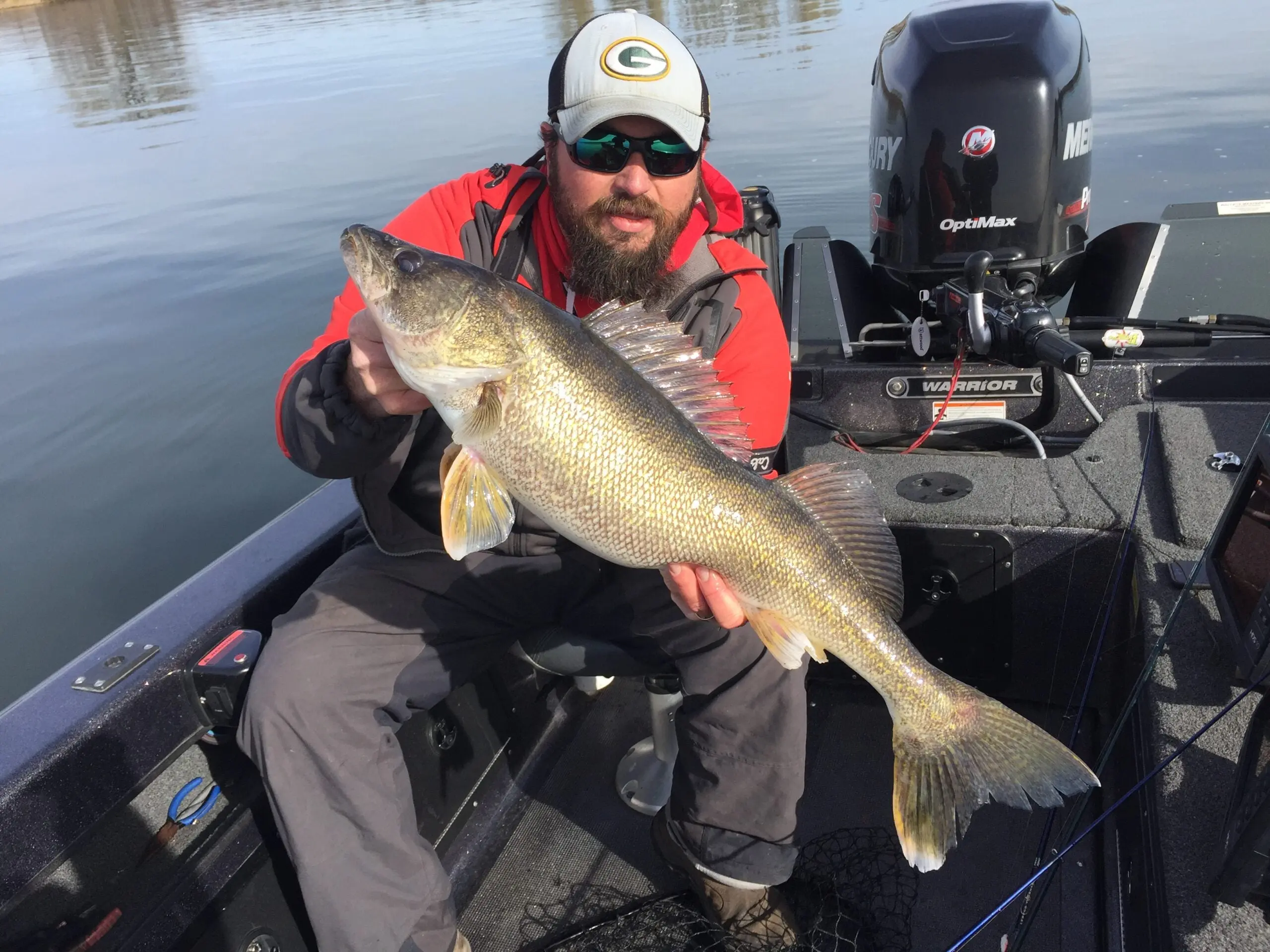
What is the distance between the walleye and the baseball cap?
2.63 feet

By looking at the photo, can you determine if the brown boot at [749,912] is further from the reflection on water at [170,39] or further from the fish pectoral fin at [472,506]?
the reflection on water at [170,39]

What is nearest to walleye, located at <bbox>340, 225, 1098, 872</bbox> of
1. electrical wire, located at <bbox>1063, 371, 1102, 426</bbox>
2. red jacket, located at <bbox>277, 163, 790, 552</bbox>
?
red jacket, located at <bbox>277, 163, 790, 552</bbox>

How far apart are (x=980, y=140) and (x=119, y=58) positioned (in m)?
29.6

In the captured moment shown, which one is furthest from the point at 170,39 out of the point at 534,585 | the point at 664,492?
the point at 664,492

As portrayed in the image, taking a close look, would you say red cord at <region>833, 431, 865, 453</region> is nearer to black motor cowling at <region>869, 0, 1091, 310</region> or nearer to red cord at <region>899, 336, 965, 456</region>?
red cord at <region>899, 336, 965, 456</region>

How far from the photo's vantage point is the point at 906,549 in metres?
2.53

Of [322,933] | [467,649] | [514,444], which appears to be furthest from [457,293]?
[322,933]

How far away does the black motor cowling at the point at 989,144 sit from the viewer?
3.38m

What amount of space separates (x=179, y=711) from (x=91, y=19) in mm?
42697

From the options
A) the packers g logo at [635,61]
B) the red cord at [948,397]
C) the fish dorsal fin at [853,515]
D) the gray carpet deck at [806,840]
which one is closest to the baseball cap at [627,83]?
the packers g logo at [635,61]

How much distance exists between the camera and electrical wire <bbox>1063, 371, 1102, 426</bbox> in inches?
118

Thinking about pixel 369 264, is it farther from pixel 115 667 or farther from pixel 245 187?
pixel 245 187

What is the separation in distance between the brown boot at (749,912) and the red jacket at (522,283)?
1.00 meters

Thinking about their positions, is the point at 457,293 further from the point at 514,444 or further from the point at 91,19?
the point at 91,19
